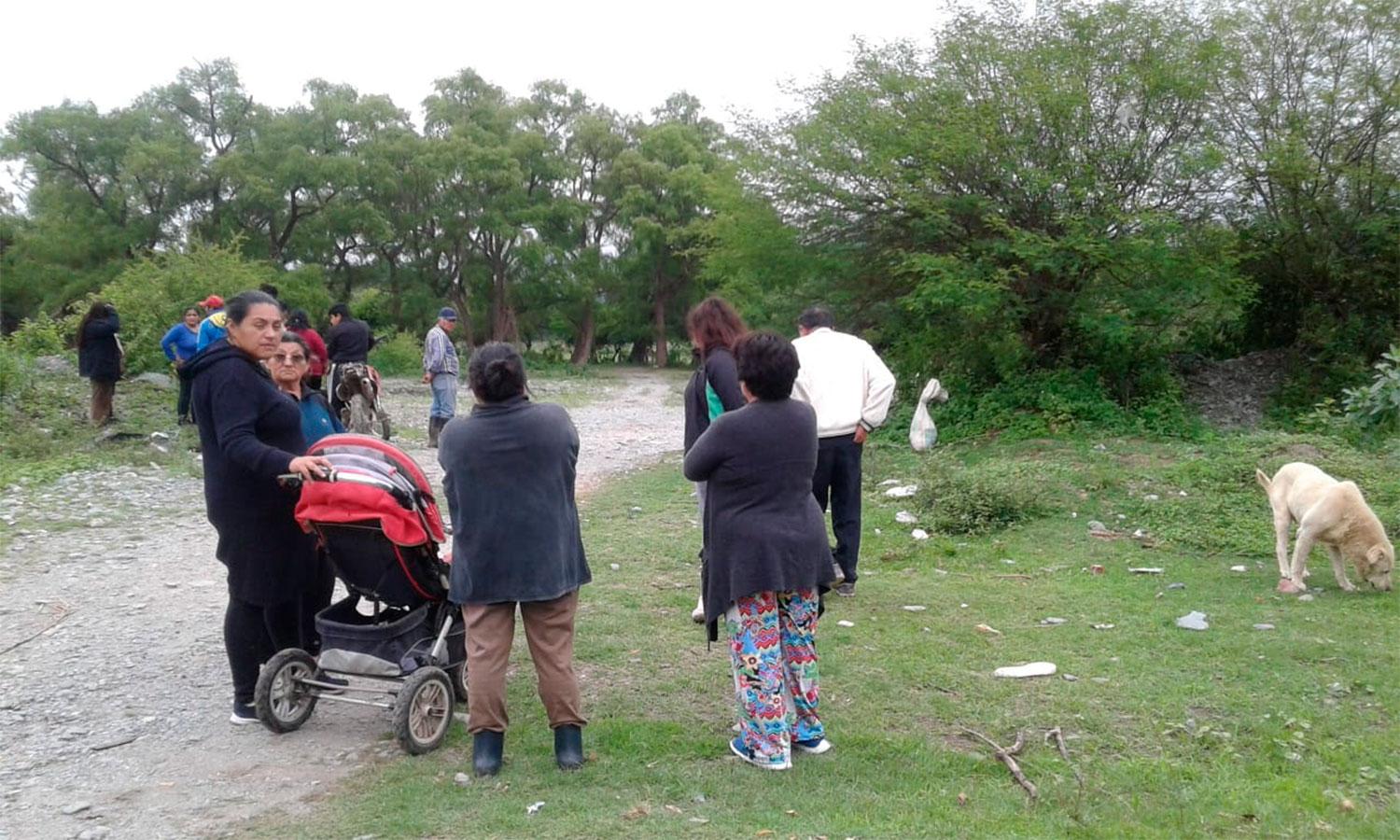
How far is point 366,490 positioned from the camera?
464cm

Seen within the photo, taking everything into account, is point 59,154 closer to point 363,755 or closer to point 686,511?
point 686,511

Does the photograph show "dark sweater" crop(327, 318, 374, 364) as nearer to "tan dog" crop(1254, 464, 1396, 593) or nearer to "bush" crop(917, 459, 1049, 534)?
"bush" crop(917, 459, 1049, 534)

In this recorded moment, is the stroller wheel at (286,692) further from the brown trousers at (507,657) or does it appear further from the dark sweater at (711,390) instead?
the dark sweater at (711,390)

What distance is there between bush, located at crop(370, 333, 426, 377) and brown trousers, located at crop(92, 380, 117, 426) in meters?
22.5

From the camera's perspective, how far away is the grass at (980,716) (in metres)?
4.08

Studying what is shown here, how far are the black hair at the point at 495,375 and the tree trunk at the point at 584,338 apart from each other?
4515 centimetres

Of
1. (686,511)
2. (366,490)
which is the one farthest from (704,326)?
(686,511)

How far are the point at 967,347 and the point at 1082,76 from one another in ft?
13.5

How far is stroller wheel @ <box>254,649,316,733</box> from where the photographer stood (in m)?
4.80

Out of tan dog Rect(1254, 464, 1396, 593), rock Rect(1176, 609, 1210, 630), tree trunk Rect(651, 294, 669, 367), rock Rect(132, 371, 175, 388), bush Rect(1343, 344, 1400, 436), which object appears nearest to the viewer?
rock Rect(1176, 609, 1210, 630)

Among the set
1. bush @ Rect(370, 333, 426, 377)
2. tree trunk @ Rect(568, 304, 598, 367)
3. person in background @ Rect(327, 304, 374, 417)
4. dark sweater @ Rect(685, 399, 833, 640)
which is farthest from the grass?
tree trunk @ Rect(568, 304, 598, 367)

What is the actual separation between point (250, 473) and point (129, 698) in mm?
1671

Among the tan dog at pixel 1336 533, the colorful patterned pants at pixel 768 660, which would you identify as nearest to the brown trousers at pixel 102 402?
the colorful patterned pants at pixel 768 660

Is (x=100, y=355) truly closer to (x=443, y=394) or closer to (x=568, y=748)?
(x=443, y=394)
